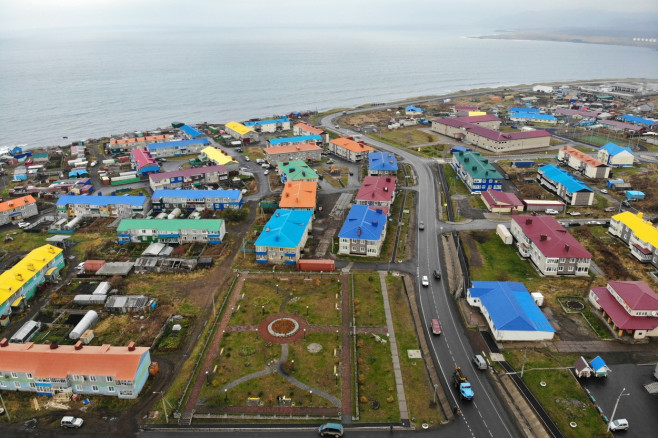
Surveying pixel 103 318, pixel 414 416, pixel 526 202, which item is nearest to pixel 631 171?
pixel 526 202

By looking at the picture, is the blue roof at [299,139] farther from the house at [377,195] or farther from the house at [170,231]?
the house at [170,231]

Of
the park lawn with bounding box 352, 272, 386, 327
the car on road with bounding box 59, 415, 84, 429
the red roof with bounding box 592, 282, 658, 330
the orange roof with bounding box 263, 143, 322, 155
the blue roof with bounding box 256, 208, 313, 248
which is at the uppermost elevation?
the orange roof with bounding box 263, 143, 322, 155

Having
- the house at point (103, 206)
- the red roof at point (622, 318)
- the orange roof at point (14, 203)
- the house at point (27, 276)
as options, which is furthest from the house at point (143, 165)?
the red roof at point (622, 318)

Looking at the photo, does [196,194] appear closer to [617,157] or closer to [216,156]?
[216,156]

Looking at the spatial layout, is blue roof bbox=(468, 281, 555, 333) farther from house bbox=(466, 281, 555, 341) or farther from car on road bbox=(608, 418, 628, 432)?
car on road bbox=(608, 418, 628, 432)

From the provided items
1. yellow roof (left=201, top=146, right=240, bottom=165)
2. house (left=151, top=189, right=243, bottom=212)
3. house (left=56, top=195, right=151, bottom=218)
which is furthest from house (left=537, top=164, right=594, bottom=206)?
house (left=56, top=195, right=151, bottom=218)
